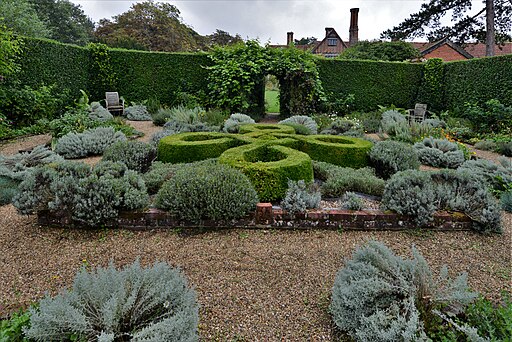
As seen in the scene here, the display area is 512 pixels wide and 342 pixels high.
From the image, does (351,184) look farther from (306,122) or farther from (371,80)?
(371,80)

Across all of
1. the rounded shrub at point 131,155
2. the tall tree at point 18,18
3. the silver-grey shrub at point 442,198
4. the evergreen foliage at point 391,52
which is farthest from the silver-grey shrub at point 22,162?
the tall tree at point 18,18

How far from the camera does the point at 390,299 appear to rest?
6.39 ft

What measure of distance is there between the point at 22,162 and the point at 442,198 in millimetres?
5792

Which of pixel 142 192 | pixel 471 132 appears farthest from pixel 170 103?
pixel 471 132

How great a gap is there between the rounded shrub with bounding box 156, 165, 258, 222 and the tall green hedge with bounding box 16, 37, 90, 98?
25.9 feet

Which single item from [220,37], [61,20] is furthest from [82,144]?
[61,20]

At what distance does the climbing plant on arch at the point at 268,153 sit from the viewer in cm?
376

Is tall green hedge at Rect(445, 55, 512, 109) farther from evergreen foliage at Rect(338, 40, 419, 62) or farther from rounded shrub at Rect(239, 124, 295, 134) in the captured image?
rounded shrub at Rect(239, 124, 295, 134)

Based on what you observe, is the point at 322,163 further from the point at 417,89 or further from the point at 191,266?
the point at 417,89

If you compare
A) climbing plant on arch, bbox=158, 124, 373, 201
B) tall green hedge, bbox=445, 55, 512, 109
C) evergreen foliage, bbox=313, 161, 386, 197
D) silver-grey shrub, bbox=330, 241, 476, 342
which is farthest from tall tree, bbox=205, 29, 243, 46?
silver-grey shrub, bbox=330, 241, 476, 342

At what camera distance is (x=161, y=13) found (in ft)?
78.0

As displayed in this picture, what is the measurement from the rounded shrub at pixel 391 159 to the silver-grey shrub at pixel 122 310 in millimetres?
3919

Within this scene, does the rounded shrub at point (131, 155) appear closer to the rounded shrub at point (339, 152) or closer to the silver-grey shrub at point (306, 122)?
the rounded shrub at point (339, 152)

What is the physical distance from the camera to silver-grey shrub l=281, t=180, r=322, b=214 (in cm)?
329
